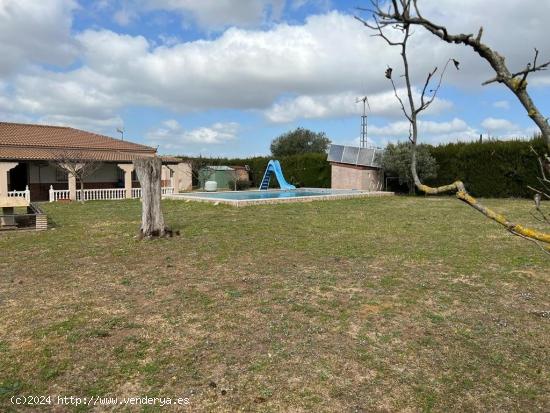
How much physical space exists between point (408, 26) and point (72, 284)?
638 cm

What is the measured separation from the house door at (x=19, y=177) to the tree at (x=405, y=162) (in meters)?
22.2

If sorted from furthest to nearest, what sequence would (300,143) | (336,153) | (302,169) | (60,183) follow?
1. (300,143)
2. (302,169)
3. (336,153)
4. (60,183)

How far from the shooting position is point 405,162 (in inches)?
997

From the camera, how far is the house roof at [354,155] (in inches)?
1126

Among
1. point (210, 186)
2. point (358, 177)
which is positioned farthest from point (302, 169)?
point (210, 186)

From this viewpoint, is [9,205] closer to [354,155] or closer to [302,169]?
[354,155]

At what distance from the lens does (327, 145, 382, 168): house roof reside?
2859 centimetres

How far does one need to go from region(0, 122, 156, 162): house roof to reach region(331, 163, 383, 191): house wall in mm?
13967

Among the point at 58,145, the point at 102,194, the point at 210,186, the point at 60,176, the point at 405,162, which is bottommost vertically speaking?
the point at 102,194

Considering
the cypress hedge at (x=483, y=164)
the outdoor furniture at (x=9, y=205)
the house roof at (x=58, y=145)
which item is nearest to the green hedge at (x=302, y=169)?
the house roof at (x=58, y=145)

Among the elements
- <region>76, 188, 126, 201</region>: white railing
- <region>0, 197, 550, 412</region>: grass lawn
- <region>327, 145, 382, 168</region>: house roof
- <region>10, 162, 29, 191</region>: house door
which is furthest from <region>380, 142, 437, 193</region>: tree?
<region>10, 162, 29, 191</region>: house door

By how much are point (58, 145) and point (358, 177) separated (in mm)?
19471

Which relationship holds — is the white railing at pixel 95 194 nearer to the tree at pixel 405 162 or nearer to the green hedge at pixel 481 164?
the tree at pixel 405 162

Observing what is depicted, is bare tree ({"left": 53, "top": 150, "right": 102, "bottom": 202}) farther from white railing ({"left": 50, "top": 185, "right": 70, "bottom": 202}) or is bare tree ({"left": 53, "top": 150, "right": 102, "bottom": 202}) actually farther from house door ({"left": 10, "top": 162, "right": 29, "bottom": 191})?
house door ({"left": 10, "top": 162, "right": 29, "bottom": 191})
